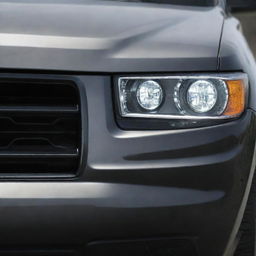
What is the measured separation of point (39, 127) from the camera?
2.62 metres

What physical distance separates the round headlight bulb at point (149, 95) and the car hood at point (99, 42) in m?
0.07

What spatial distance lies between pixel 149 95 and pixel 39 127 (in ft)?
1.31

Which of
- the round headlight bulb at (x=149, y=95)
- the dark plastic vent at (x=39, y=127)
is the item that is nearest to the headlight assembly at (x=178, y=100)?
the round headlight bulb at (x=149, y=95)

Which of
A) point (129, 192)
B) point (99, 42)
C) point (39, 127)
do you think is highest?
point (99, 42)

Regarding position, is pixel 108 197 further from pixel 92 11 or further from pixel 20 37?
pixel 92 11

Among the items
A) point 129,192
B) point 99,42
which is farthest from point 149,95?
point 129,192

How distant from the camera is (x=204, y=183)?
255cm

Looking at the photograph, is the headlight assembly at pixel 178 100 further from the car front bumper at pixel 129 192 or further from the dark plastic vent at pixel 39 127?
the dark plastic vent at pixel 39 127

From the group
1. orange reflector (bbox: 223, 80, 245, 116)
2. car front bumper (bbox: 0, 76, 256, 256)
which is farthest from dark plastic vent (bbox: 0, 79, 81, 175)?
orange reflector (bbox: 223, 80, 245, 116)

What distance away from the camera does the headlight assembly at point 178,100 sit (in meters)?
2.62

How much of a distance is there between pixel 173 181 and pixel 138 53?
46 centimetres

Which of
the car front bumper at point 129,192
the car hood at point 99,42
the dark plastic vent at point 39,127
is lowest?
the car front bumper at point 129,192

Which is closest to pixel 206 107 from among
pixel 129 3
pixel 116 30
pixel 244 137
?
pixel 244 137

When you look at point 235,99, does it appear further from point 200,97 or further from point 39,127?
point 39,127
